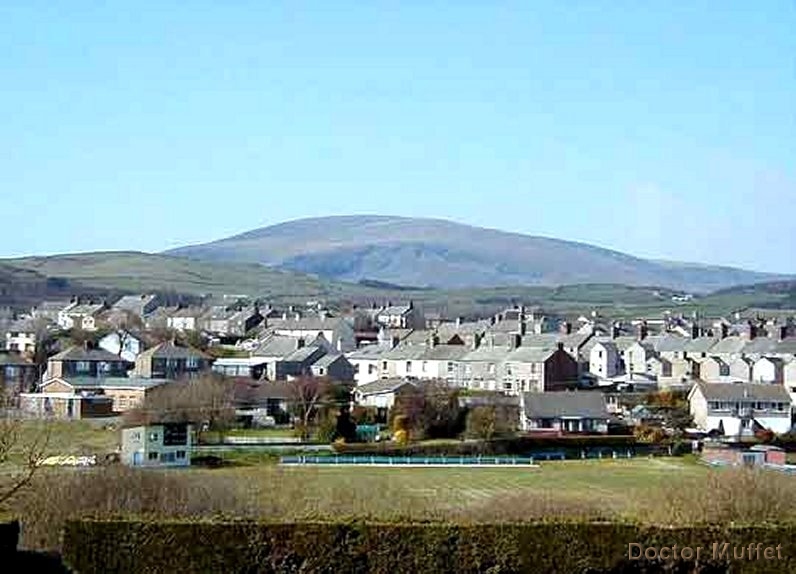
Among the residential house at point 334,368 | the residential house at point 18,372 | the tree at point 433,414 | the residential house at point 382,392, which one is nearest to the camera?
the tree at point 433,414

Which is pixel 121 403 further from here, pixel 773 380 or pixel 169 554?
pixel 169 554

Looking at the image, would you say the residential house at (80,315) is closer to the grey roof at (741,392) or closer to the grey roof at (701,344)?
the grey roof at (701,344)

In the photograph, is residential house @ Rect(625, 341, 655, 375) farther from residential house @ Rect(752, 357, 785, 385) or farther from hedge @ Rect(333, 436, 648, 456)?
hedge @ Rect(333, 436, 648, 456)

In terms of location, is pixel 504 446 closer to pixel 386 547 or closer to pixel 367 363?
pixel 367 363

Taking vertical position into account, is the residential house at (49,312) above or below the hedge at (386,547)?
above

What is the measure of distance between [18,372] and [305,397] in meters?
17.1

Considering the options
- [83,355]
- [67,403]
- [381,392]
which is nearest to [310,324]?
[83,355]

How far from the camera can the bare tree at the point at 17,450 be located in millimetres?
24781

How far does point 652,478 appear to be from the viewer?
41250 mm

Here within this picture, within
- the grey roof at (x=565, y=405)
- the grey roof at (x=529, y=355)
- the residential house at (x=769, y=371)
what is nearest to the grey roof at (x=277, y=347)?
the grey roof at (x=529, y=355)

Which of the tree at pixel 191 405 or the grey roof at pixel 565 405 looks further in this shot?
the grey roof at pixel 565 405

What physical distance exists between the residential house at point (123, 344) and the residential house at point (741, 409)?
1143 inches

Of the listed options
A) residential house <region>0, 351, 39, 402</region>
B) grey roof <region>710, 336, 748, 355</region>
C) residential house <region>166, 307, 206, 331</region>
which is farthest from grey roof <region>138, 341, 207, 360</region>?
grey roof <region>710, 336, 748, 355</region>

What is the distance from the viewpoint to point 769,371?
65750 mm
